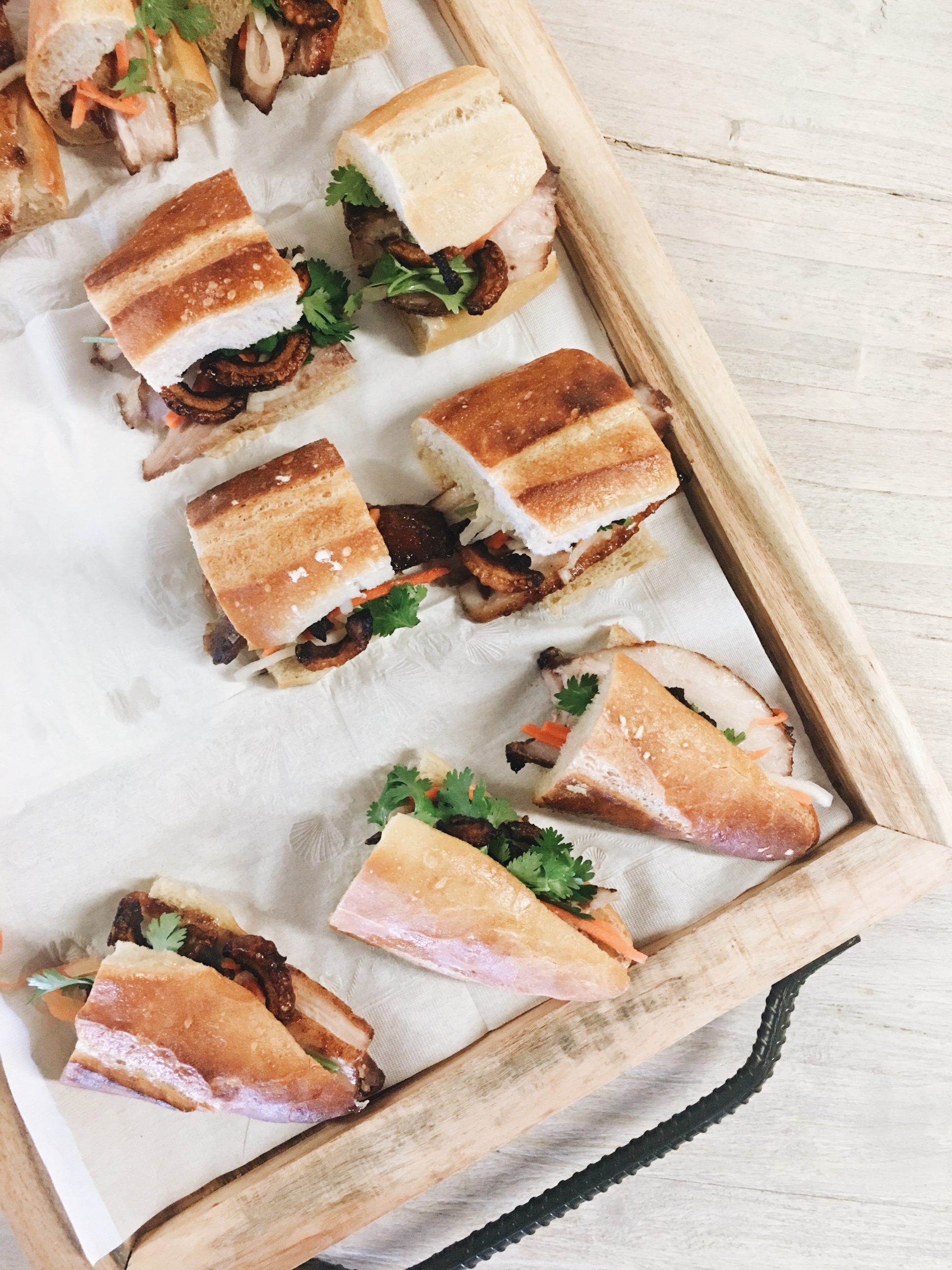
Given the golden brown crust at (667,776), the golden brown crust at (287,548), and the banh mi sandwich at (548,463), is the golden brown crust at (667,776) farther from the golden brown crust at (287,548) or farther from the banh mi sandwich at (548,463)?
the golden brown crust at (287,548)

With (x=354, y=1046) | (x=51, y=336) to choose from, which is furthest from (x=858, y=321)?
(x=354, y=1046)

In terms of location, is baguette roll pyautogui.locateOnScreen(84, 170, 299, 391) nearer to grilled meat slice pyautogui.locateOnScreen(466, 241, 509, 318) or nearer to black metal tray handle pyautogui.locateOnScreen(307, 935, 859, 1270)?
grilled meat slice pyautogui.locateOnScreen(466, 241, 509, 318)

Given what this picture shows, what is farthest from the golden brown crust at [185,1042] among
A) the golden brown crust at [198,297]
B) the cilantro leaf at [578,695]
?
the golden brown crust at [198,297]

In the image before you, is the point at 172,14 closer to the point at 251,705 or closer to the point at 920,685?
the point at 251,705

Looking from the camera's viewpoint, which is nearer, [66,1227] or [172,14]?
[66,1227]

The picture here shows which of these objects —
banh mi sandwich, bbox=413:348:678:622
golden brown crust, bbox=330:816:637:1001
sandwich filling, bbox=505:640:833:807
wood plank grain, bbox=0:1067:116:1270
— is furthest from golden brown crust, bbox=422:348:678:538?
wood plank grain, bbox=0:1067:116:1270

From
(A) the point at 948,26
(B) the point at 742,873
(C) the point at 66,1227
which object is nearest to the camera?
(C) the point at 66,1227
